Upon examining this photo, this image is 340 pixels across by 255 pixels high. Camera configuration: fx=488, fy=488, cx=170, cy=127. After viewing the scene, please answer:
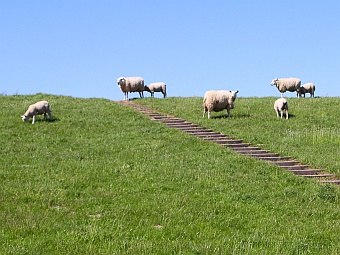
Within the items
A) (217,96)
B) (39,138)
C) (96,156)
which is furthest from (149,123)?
(96,156)

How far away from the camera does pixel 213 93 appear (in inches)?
1314

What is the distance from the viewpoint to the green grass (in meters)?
10.9

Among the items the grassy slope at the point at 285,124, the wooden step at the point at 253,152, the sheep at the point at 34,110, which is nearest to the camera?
the wooden step at the point at 253,152

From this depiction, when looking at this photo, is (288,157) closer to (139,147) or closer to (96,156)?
(139,147)

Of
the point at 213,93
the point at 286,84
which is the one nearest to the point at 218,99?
the point at 213,93

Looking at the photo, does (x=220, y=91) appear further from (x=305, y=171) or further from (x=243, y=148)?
(x=305, y=171)

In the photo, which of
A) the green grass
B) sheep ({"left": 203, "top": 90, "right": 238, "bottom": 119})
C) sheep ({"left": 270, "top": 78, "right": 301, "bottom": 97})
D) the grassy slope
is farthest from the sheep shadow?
sheep ({"left": 270, "top": 78, "right": 301, "bottom": 97})

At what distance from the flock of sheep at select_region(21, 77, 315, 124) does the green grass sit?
319cm

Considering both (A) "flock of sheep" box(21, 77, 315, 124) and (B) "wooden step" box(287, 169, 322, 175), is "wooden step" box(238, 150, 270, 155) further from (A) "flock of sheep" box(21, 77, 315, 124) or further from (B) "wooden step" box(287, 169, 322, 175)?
(A) "flock of sheep" box(21, 77, 315, 124)

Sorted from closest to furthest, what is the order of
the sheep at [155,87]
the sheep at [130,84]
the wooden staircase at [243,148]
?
the wooden staircase at [243,148], the sheep at [130,84], the sheep at [155,87]

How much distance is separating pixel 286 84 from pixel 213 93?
18687 millimetres

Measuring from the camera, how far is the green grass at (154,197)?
428 inches

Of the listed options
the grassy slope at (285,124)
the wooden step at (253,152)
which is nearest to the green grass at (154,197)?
the grassy slope at (285,124)

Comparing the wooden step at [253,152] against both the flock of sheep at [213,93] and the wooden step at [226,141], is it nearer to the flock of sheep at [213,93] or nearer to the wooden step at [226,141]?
the wooden step at [226,141]
